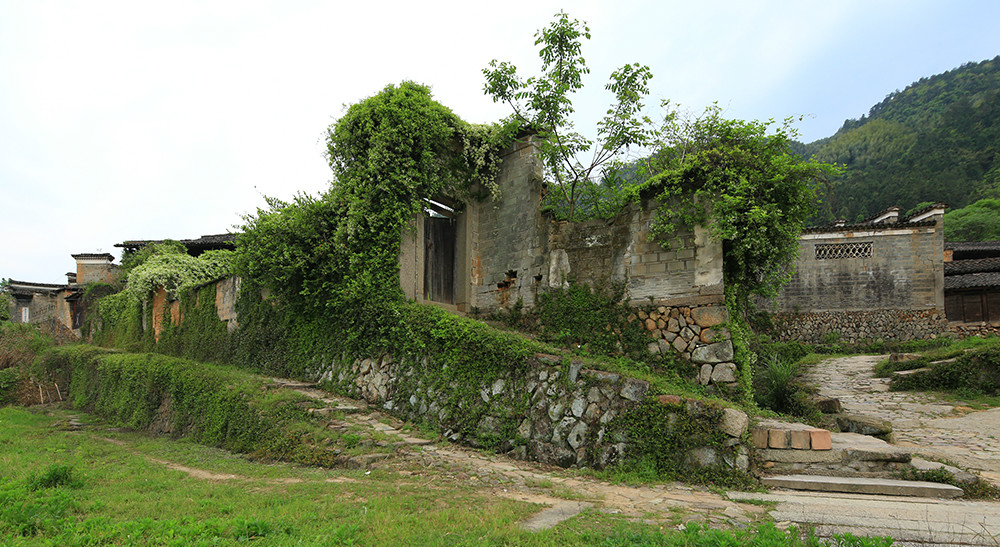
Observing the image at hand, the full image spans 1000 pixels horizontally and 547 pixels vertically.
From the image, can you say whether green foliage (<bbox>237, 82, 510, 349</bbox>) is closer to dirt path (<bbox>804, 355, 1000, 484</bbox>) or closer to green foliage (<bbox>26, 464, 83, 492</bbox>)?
green foliage (<bbox>26, 464, 83, 492</bbox>)

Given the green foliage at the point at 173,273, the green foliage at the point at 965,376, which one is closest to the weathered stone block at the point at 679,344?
the green foliage at the point at 965,376

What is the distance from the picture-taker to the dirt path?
714 cm

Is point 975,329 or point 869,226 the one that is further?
point 869,226

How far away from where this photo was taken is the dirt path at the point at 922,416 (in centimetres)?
714

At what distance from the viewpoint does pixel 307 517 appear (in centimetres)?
430

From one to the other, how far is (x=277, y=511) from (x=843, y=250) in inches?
880

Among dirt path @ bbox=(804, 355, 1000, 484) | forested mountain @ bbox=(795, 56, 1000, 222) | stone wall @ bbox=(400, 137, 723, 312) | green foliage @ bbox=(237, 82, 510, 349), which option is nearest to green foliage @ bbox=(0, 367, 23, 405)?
green foliage @ bbox=(237, 82, 510, 349)

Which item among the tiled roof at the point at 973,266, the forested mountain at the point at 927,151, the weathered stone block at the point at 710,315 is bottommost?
the weathered stone block at the point at 710,315

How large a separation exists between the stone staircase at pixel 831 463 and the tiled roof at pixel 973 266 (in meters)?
21.3

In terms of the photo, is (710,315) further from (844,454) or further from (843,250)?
(843,250)

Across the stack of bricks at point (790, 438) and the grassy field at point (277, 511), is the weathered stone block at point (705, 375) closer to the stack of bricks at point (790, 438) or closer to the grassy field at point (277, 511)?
the stack of bricks at point (790, 438)

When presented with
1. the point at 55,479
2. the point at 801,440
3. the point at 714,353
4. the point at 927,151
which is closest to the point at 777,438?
the point at 801,440

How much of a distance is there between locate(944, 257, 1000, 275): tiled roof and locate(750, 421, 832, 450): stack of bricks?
72.3 feet

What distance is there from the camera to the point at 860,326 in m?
20.1
